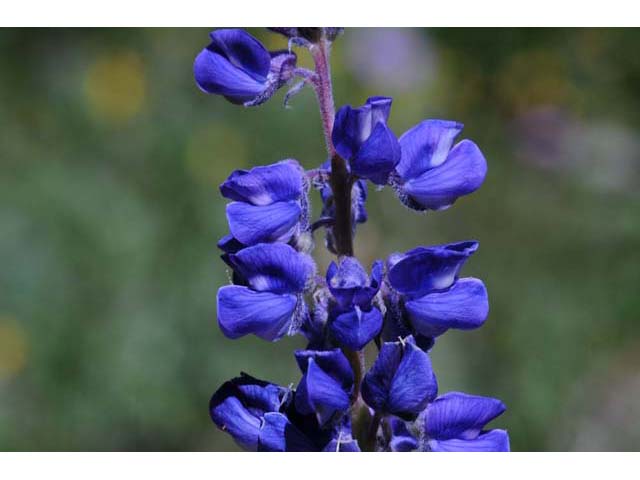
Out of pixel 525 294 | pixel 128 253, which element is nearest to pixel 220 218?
pixel 128 253

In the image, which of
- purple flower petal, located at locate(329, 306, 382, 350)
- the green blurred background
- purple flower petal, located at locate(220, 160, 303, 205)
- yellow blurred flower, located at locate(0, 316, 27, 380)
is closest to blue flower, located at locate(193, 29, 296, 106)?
purple flower petal, located at locate(220, 160, 303, 205)

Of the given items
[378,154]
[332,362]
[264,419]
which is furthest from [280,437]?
[378,154]

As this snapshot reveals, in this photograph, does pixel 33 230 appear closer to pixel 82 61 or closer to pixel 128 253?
pixel 128 253

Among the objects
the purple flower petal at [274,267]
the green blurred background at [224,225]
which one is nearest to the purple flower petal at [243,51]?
the purple flower petal at [274,267]

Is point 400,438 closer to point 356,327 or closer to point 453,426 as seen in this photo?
point 453,426

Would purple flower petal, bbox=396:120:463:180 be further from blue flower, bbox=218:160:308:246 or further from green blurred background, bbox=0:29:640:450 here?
green blurred background, bbox=0:29:640:450
